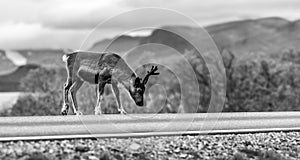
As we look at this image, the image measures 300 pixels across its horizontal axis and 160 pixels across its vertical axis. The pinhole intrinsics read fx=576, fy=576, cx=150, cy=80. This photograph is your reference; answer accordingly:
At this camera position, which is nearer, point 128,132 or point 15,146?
point 15,146

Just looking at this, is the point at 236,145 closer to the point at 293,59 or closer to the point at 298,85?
the point at 298,85

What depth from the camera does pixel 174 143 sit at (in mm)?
11984

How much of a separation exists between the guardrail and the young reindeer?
1.93ft

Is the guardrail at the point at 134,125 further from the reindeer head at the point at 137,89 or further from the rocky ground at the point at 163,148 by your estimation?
the reindeer head at the point at 137,89

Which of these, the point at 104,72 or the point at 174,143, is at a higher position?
the point at 104,72

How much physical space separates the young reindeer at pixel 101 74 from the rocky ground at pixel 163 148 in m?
1.44

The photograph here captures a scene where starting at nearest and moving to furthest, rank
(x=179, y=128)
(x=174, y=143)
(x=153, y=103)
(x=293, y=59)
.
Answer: (x=174, y=143), (x=179, y=128), (x=153, y=103), (x=293, y=59)

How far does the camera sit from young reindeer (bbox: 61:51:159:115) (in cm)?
1291

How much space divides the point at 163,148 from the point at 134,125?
55.3 inches

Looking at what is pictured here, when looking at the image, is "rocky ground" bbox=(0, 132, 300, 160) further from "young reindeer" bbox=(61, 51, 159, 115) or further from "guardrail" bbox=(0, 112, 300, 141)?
"young reindeer" bbox=(61, 51, 159, 115)

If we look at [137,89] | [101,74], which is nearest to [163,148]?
[137,89]

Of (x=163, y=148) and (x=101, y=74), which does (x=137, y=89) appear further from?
(x=163, y=148)

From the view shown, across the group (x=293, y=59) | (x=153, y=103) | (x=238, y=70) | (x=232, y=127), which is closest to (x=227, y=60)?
(x=238, y=70)

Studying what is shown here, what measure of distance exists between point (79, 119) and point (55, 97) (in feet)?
172
